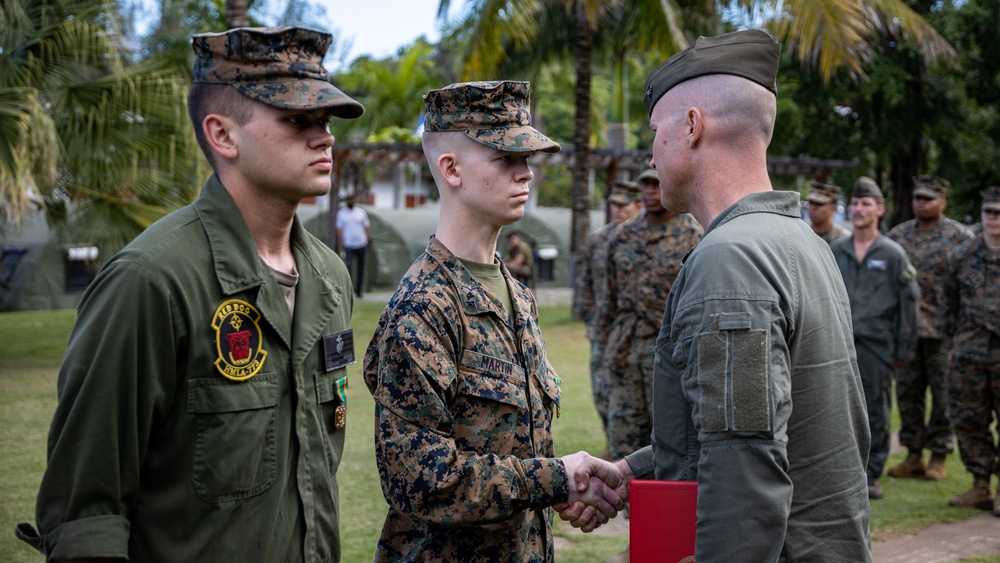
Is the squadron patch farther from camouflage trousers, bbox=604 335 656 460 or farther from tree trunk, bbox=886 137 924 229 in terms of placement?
tree trunk, bbox=886 137 924 229

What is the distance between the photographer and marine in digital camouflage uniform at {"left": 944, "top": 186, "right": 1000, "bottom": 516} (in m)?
6.75

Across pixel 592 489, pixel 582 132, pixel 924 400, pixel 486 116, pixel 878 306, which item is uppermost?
pixel 582 132

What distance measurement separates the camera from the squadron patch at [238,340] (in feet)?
7.09

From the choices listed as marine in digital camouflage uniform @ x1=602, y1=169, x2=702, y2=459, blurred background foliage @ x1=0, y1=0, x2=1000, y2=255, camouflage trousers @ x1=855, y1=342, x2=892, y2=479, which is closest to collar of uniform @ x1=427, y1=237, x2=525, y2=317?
marine in digital camouflage uniform @ x1=602, y1=169, x2=702, y2=459

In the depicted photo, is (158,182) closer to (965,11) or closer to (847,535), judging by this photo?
(847,535)

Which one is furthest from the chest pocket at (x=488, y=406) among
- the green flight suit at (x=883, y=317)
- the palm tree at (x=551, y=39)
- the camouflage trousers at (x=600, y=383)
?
the palm tree at (x=551, y=39)

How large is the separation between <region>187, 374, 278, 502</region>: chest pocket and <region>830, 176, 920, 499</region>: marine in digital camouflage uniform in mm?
5845

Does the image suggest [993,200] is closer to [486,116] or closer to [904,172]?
[486,116]

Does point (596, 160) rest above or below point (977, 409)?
above

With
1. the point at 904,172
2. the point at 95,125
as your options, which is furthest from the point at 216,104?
the point at 904,172

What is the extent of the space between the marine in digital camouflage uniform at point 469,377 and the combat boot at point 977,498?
512 cm

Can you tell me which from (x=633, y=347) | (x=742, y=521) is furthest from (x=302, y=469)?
(x=633, y=347)

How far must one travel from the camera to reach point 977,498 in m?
6.66

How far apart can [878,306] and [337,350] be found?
19.2 feet
